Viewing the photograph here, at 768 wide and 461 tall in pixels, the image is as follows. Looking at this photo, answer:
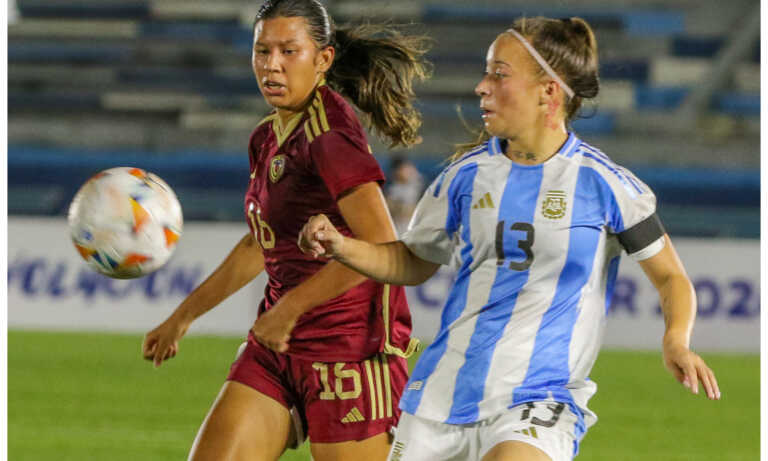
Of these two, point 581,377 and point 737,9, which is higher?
point 581,377

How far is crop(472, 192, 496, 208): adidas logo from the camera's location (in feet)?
10.5

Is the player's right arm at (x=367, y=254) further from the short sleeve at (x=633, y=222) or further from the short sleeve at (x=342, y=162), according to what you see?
the short sleeve at (x=633, y=222)

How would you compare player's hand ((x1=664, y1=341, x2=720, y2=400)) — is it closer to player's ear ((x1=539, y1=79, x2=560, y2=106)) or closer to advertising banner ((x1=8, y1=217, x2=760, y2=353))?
player's ear ((x1=539, y1=79, x2=560, y2=106))

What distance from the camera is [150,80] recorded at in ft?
61.4

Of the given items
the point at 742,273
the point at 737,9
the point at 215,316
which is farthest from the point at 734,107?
the point at 215,316

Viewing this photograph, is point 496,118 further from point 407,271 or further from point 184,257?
point 184,257

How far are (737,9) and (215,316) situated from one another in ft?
38.8


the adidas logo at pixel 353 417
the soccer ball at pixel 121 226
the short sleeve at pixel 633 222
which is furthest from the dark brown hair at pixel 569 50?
the soccer ball at pixel 121 226

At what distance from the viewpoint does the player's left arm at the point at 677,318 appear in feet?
9.59

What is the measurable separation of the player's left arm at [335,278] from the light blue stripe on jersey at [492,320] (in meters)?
0.43

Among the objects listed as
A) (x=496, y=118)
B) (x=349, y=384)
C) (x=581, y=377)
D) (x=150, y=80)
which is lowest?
(x=150, y=80)

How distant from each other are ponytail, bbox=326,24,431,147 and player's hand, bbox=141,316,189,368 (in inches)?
35.0

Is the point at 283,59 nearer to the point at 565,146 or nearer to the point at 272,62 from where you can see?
the point at 272,62

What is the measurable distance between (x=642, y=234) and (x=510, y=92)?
49 centimetres
